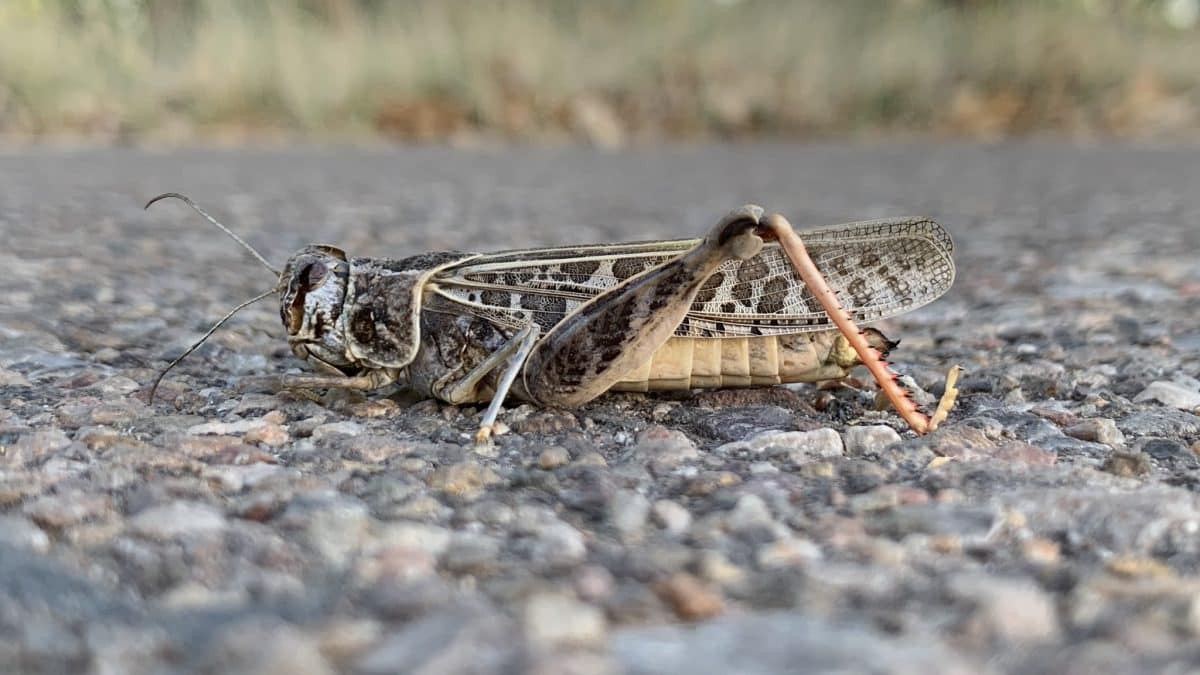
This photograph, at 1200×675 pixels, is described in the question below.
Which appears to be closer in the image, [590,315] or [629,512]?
[629,512]

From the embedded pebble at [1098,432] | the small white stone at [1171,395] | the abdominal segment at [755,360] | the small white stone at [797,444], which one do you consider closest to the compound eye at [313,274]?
Result: the abdominal segment at [755,360]

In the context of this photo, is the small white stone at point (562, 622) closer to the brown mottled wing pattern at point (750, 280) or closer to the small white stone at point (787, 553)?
the small white stone at point (787, 553)

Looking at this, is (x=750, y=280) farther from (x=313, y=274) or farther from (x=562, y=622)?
(x=562, y=622)

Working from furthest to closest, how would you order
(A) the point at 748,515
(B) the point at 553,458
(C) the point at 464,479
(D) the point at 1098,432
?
(D) the point at 1098,432 < (B) the point at 553,458 < (C) the point at 464,479 < (A) the point at 748,515

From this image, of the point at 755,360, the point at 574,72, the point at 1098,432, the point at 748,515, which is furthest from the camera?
the point at 574,72

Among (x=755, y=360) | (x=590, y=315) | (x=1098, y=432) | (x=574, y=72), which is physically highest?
(x=574, y=72)

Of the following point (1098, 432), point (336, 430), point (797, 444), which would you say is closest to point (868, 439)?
point (797, 444)

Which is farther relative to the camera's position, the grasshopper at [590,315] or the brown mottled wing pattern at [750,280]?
the brown mottled wing pattern at [750,280]

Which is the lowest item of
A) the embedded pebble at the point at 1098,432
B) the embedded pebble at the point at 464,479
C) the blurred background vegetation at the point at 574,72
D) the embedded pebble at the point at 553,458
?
the embedded pebble at the point at 1098,432
